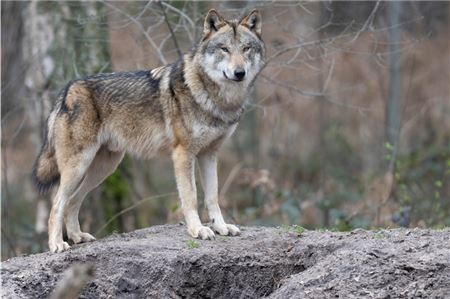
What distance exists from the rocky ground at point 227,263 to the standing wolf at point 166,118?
16.6 inches

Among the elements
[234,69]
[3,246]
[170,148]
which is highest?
[234,69]

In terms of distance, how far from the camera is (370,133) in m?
16.9

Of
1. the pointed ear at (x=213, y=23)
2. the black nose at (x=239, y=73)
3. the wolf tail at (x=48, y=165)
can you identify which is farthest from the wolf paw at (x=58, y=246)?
the pointed ear at (x=213, y=23)

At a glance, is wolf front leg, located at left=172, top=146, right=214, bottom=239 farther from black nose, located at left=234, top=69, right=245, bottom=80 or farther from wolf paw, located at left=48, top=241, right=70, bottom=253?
wolf paw, located at left=48, top=241, right=70, bottom=253

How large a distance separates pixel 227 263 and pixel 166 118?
1.60 meters

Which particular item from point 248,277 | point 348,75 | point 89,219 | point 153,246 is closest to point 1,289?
point 153,246

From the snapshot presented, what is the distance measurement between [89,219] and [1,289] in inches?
232

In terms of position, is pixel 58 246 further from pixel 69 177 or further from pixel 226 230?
pixel 226 230

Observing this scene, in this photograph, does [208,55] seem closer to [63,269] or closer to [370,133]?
[63,269]

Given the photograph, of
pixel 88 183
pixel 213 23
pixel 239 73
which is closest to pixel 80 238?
pixel 88 183

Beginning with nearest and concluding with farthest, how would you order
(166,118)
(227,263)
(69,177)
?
(227,263) → (69,177) → (166,118)

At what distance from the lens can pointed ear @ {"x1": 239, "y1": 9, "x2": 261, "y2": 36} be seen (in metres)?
7.55

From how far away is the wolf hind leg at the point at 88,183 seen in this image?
7684 millimetres

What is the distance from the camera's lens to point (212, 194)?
7.57 m
